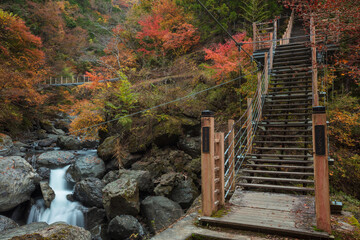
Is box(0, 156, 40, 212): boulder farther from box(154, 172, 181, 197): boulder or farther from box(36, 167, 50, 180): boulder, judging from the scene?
box(154, 172, 181, 197): boulder

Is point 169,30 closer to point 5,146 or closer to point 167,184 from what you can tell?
point 167,184

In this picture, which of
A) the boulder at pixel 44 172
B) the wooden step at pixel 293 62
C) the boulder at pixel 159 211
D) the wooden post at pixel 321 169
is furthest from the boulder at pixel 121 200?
the wooden step at pixel 293 62

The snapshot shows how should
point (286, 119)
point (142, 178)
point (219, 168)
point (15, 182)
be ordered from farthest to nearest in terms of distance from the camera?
point (142, 178)
point (15, 182)
point (286, 119)
point (219, 168)

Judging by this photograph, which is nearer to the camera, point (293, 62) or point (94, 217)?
point (94, 217)

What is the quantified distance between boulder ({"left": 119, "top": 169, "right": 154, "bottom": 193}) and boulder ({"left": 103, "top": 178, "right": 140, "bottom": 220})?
88cm

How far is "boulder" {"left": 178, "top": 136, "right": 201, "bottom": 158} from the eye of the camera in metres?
9.86

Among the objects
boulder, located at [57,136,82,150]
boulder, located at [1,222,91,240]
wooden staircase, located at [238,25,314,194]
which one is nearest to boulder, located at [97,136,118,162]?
boulder, located at [57,136,82,150]

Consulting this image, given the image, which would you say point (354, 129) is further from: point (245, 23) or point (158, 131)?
point (245, 23)

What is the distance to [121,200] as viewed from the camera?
716 cm

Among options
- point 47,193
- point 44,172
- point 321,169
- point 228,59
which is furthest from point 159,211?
point 228,59

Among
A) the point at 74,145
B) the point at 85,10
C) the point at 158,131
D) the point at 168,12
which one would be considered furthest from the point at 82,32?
the point at 158,131

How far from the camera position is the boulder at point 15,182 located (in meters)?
7.33

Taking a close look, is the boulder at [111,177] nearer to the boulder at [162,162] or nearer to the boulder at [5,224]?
the boulder at [162,162]

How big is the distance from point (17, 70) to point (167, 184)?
46.1ft
